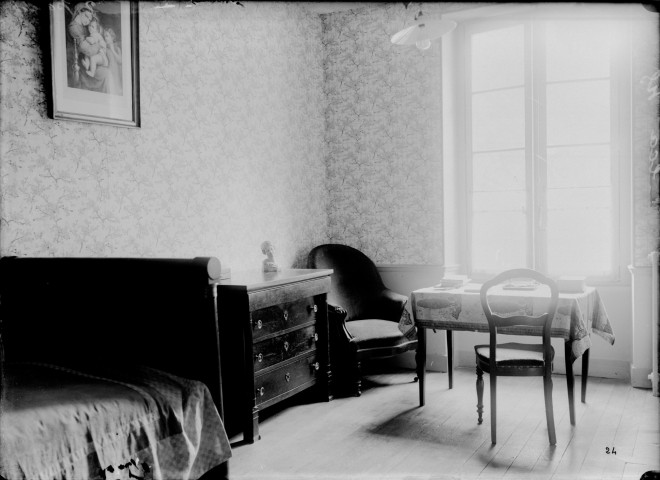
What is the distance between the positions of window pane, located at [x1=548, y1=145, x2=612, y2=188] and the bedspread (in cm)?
350

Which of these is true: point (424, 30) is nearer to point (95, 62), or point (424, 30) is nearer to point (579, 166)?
point (95, 62)

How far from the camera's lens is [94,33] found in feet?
9.88

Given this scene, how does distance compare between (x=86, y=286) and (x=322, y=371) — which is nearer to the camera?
(x=86, y=286)

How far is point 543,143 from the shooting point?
475 cm

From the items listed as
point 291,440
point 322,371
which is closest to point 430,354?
point 322,371

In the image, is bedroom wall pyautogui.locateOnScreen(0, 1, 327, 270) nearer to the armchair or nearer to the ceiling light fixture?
the armchair

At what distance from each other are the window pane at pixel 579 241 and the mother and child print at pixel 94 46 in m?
3.44

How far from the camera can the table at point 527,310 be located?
3.23 meters

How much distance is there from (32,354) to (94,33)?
163cm

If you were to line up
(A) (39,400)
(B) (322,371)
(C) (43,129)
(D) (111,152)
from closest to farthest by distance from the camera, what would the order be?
(A) (39,400)
(C) (43,129)
(D) (111,152)
(B) (322,371)

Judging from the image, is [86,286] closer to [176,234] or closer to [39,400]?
[39,400]

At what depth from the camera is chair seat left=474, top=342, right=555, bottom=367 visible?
3154mm

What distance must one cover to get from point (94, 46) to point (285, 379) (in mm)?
2176

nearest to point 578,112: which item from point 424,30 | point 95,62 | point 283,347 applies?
point 424,30
